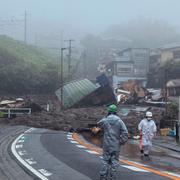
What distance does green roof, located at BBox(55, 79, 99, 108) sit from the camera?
55.5 meters

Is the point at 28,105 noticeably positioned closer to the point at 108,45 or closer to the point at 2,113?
the point at 2,113

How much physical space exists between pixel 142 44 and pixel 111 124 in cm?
11507

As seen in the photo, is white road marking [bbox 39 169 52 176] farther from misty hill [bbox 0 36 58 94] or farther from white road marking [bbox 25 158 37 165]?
misty hill [bbox 0 36 58 94]

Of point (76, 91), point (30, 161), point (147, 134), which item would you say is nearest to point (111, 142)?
point (30, 161)

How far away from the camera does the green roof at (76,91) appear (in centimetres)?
5550

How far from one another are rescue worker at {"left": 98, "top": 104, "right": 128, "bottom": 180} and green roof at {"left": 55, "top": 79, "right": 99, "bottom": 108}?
45.4 meters

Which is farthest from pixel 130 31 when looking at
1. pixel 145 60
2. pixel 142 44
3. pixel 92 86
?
pixel 92 86

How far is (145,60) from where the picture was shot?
285 feet

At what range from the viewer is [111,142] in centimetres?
937

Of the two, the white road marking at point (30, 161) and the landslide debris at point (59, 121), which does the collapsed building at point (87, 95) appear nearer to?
the landslide debris at point (59, 121)

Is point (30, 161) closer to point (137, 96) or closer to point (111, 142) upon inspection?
point (111, 142)

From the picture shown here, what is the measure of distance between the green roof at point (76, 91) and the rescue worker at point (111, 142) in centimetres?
4538

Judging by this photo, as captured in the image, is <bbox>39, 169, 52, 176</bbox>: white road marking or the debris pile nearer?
<bbox>39, 169, 52, 176</bbox>: white road marking

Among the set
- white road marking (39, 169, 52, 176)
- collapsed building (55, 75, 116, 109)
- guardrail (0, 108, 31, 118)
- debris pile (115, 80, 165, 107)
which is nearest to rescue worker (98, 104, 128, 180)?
white road marking (39, 169, 52, 176)
